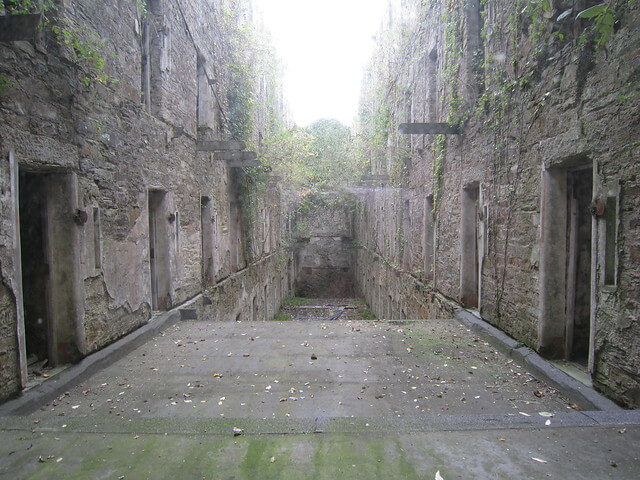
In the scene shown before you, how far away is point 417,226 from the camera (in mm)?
10133

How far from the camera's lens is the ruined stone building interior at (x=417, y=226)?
3051 millimetres

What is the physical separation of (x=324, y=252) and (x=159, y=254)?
20.9 metres

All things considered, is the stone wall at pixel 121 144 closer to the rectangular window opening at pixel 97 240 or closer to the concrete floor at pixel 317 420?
the rectangular window opening at pixel 97 240

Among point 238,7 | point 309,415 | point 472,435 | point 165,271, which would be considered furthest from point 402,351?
point 238,7

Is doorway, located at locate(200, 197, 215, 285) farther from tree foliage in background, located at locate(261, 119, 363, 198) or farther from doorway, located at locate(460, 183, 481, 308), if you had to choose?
doorway, located at locate(460, 183, 481, 308)

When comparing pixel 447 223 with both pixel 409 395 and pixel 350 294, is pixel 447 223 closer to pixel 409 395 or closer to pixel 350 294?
pixel 409 395

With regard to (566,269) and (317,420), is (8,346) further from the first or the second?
(566,269)

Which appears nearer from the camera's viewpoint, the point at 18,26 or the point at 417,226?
the point at 18,26

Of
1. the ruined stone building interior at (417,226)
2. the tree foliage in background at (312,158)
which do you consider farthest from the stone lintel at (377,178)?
the ruined stone building interior at (417,226)

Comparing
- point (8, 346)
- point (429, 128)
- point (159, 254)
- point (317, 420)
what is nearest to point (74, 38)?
point (8, 346)

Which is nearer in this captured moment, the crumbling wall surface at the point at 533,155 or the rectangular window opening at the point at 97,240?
the crumbling wall surface at the point at 533,155

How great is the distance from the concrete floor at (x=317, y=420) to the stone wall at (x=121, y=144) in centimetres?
92

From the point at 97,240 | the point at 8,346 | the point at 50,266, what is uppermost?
the point at 97,240

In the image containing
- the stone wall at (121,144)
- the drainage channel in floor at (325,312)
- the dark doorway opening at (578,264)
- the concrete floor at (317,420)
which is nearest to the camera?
the concrete floor at (317,420)
